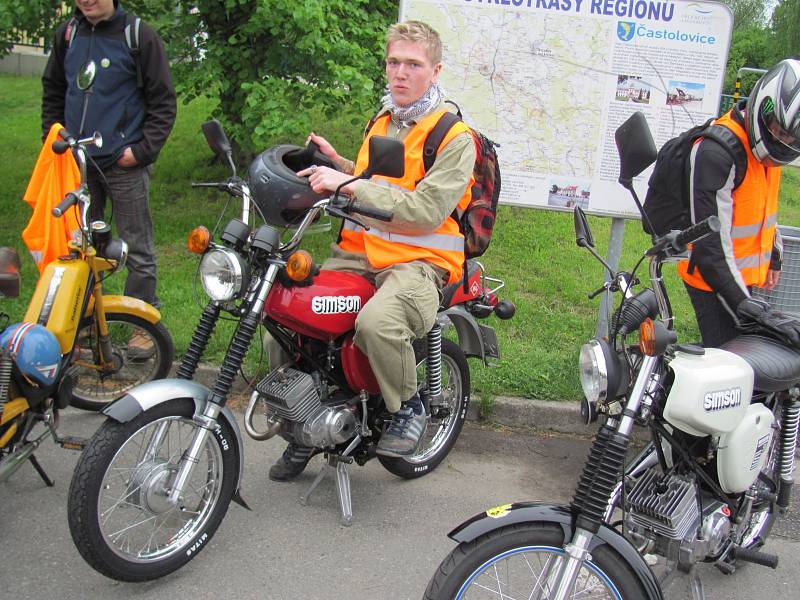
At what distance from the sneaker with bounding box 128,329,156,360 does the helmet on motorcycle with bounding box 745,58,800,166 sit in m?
3.15

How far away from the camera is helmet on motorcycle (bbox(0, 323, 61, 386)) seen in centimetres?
330

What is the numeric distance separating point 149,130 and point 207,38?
2.70m

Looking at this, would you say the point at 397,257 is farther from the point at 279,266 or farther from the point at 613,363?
the point at 613,363

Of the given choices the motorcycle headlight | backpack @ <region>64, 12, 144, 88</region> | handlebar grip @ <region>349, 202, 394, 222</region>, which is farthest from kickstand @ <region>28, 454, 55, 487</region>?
backpack @ <region>64, 12, 144, 88</region>

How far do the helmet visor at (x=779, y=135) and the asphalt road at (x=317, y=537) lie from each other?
1748 mm

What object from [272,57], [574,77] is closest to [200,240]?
[574,77]

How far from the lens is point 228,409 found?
322 centimetres

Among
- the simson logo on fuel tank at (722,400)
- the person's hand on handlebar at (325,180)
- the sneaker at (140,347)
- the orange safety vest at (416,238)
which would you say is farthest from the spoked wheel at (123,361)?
the simson logo on fuel tank at (722,400)

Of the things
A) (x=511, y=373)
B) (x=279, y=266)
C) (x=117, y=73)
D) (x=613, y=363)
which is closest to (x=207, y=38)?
(x=117, y=73)

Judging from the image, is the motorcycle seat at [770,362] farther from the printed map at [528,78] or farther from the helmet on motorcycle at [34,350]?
the helmet on motorcycle at [34,350]

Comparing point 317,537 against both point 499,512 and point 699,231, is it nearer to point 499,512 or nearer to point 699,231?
point 499,512

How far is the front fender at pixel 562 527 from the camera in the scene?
232 centimetres

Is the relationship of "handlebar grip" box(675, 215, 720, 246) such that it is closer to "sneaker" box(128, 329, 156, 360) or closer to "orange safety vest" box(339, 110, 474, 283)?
"orange safety vest" box(339, 110, 474, 283)

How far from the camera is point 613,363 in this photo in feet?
8.16
